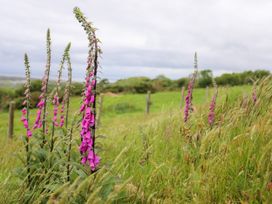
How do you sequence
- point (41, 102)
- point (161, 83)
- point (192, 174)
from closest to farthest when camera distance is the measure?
point (192, 174)
point (41, 102)
point (161, 83)

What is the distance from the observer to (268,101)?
7.01m

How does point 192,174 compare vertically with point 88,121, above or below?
below

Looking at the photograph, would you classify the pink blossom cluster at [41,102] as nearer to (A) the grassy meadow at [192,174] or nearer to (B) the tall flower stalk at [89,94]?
(A) the grassy meadow at [192,174]

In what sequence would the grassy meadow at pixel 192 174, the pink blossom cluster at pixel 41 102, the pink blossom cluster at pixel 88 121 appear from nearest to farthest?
the pink blossom cluster at pixel 88 121 → the grassy meadow at pixel 192 174 → the pink blossom cluster at pixel 41 102

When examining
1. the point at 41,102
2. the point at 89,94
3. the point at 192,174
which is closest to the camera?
the point at 89,94

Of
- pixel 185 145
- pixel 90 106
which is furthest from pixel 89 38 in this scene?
pixel 185 145

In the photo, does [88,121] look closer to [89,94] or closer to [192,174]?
[89,94]

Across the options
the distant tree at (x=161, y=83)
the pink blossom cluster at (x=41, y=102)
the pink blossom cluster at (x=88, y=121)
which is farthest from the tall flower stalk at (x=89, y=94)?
the distant tree at (x=161, y=83)

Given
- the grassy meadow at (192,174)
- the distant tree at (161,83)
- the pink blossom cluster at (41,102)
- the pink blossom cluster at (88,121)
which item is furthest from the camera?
Result: the distant tree at (161,83)

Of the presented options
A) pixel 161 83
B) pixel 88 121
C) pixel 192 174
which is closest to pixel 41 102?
pixel 88 121

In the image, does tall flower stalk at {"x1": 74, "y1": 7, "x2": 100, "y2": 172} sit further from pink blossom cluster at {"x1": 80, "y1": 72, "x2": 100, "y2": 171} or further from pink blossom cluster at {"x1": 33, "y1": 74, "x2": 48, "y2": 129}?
pink blossom cluster at {"x1": 33, "y1": 74, "x2": 48, "y2": 129}

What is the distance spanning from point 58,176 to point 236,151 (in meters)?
2.23

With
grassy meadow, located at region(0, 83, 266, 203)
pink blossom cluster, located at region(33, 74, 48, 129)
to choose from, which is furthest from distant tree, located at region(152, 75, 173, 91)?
pink blossom cluster, located at region(33, 74, 48, 129)

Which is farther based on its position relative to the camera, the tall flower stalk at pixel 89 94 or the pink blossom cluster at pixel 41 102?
the pink blossom cluster at pixel 41 102
